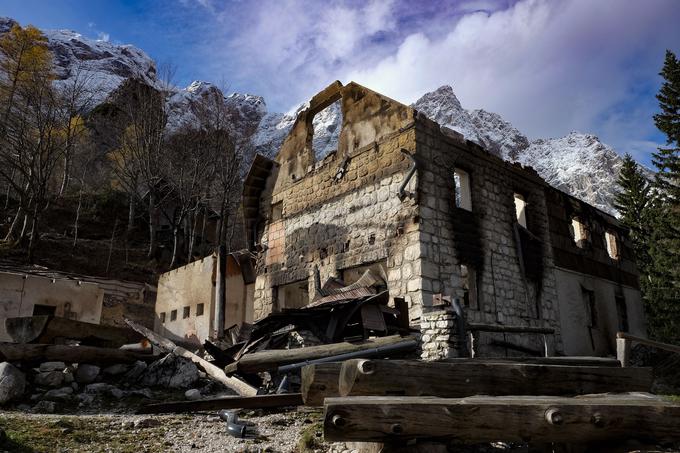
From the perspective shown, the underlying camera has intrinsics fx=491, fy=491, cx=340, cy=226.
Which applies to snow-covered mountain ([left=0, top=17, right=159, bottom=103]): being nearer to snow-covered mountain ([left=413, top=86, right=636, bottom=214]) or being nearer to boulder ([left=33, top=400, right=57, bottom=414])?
snow-covered mountain ([left=413, top=86, right=636, bottom=214])

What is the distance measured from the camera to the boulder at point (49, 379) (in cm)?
822

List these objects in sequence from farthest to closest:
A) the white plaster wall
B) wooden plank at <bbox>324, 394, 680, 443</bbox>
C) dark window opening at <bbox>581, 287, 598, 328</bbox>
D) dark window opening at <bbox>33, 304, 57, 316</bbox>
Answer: dark window opening at <bbox>581, 287, 598, 328</bbox>, dark window opening at <bbox>33, 304, 57, 316</bbox>, the white plaster wall, wooden plank at <bbox>324, 394, 680, 443</bbox>

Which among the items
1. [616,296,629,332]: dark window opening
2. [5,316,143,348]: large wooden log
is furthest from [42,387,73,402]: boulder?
[616,296,629,332]: dark window opening

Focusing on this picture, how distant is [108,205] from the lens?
38.1m

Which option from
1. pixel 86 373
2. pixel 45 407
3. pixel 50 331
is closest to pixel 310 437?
pixel 45 407

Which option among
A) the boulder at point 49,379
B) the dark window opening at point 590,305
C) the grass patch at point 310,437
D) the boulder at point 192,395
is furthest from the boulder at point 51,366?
the dark window opening at point 590,305

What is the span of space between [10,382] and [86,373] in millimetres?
1464

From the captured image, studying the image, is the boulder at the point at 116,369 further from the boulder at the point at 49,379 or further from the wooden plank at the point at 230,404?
the wooden plank at the point at 230,404

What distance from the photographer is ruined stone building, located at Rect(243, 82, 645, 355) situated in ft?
40.6

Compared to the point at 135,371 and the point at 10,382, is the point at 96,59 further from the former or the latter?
the point at 10,382

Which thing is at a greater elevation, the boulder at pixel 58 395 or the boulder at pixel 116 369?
the boulder at pixel 116 369

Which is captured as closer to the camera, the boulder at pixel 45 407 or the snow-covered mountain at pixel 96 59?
the boulder at pixel 45 407

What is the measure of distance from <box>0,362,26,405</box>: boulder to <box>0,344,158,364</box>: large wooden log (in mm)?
483

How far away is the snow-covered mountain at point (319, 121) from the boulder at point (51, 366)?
22112mm
